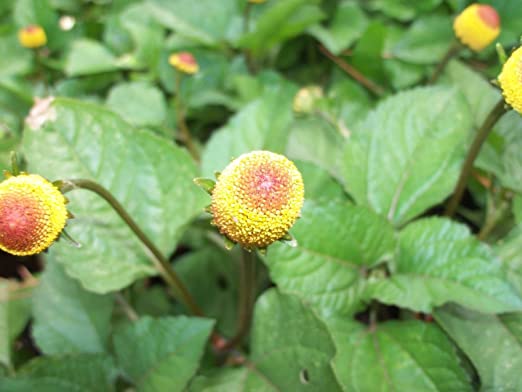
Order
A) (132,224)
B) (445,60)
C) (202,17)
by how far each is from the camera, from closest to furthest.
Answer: (132,224) < (445,60) < (202,17)

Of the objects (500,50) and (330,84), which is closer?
(500,50)

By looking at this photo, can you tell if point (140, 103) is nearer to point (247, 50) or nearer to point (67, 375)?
point (247, 50)

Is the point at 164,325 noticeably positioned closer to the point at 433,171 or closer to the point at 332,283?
the point at 332,283

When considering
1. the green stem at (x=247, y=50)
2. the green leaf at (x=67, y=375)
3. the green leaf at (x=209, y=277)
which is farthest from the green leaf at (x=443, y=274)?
the green stem at (x=247, y=50)

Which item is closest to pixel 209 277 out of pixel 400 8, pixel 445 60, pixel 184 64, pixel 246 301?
pixel 246 301

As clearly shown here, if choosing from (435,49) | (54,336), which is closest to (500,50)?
(435,49)
